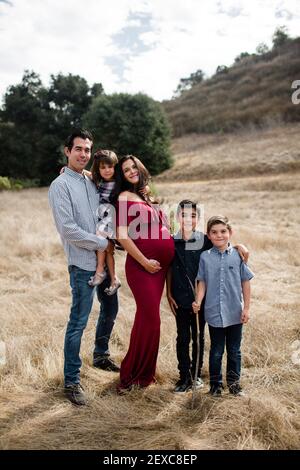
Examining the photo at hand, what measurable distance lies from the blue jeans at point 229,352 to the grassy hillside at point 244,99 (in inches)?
1324

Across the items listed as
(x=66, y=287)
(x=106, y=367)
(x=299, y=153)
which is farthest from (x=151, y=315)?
(x=299, y=153)

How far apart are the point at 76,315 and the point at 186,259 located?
105 centimetres

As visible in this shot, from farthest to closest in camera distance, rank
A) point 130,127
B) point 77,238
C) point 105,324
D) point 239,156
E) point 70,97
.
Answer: point 70,97, point 239,156, point 130,127, point 105,324, point 77,238

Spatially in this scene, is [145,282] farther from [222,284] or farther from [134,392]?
[134,392]

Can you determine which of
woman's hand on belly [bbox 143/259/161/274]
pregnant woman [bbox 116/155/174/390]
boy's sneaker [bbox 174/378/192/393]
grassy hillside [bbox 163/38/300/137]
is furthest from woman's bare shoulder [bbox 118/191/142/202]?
grassy hillside [bbox 163/38/300/137]

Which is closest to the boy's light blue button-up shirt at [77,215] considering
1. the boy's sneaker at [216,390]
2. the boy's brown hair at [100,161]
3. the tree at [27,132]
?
the boy's brown hair at [100,161]

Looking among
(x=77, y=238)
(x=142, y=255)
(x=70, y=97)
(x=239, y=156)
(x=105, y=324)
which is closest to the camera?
(x=77, y=238)

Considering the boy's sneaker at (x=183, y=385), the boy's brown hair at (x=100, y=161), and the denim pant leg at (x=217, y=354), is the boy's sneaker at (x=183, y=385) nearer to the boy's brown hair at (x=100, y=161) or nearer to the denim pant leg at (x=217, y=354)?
the denim pant leg at (x=217, y=354)

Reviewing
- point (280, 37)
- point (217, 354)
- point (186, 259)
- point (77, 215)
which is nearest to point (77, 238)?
point (77, 215)

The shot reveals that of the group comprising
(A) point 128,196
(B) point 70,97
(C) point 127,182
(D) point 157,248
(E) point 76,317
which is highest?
(B) point 70,97

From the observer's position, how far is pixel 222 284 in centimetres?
337

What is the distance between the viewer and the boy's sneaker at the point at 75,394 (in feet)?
10.9

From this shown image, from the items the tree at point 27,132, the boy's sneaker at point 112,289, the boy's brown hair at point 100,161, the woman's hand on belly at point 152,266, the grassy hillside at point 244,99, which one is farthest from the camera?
the grassy hillside at point 244,99

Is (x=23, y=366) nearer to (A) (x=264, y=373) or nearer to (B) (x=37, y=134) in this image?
(A) (x=264, y=373)
